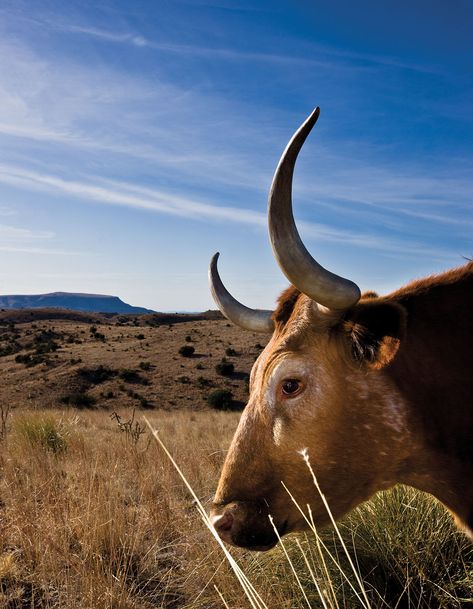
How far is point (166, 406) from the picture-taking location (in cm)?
3925

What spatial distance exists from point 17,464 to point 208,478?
272 cm

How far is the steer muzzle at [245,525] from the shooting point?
2.74 metres

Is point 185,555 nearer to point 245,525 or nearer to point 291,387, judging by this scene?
point 245,525

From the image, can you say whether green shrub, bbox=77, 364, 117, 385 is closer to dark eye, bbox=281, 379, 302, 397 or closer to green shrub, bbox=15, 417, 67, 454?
green shrub, bbox=15, 417, 67, 454

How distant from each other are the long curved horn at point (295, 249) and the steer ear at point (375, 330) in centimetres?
14

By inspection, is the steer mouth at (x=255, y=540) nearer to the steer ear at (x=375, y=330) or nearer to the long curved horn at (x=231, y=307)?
the steer ear at (x=375, y=330)

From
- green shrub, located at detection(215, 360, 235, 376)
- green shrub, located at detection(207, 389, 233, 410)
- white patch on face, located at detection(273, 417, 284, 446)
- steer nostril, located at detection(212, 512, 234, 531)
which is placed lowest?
green shrub, located at detection(207, 389, 233, 410)

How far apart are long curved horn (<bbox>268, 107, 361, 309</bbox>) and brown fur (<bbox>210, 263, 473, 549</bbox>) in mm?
191

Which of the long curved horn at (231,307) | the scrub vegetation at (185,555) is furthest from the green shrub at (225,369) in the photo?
the long curved horn at (231,307)

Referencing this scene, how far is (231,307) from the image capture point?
381 centimetres

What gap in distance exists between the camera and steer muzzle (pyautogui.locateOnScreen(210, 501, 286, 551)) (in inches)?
108

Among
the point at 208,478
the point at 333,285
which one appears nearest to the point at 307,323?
the point at 333,285

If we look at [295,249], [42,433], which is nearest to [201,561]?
[295,249]

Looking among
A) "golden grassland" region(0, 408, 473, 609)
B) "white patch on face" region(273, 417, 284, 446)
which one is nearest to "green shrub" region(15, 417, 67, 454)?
"golden grassland" region(0, 408, 473, 609)
